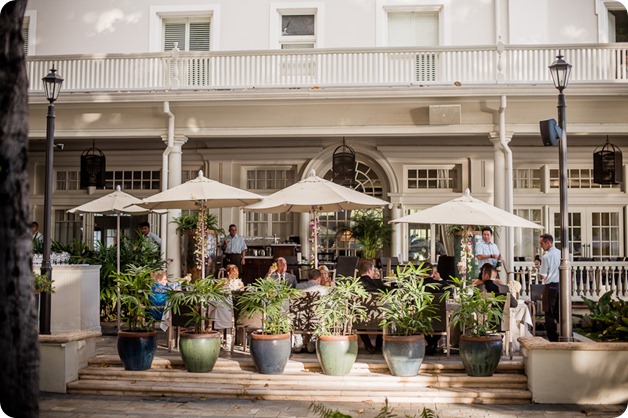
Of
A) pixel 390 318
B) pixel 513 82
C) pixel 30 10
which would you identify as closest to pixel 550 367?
pixel 390 318

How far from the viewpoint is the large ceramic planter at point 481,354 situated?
8906 mm

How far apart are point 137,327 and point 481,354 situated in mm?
4202

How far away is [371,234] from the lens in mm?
16969

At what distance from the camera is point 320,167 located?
1792 centimetres

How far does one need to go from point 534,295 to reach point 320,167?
7.29 m

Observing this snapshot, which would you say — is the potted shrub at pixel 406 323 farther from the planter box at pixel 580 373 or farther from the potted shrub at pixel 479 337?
the planter box at pixel 580 373

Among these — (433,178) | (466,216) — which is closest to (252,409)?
(466,216)

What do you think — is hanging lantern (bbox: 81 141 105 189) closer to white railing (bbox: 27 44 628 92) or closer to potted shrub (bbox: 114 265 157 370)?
white railing (bbox: 27 44 628 92)

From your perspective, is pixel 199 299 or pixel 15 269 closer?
pixel 15 269

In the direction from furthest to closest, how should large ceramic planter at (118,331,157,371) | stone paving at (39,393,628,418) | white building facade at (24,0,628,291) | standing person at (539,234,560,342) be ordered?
1. white building facade at (24,0,628,291)
2. standing person at (539,234,560,342)
3. large ceramic planter at (118,331,157,371)
4. stone paving at (39,393,628,418)

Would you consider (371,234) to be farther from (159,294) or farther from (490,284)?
(159,294)

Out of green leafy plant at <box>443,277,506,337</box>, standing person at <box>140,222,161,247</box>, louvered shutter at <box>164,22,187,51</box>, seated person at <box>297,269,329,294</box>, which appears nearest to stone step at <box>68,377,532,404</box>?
green leafy plant at <box>443,277,506,337</box>

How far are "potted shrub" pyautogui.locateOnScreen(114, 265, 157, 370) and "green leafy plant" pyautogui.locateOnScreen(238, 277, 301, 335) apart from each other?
1184 mm

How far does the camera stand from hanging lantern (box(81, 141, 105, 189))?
1738 cm
